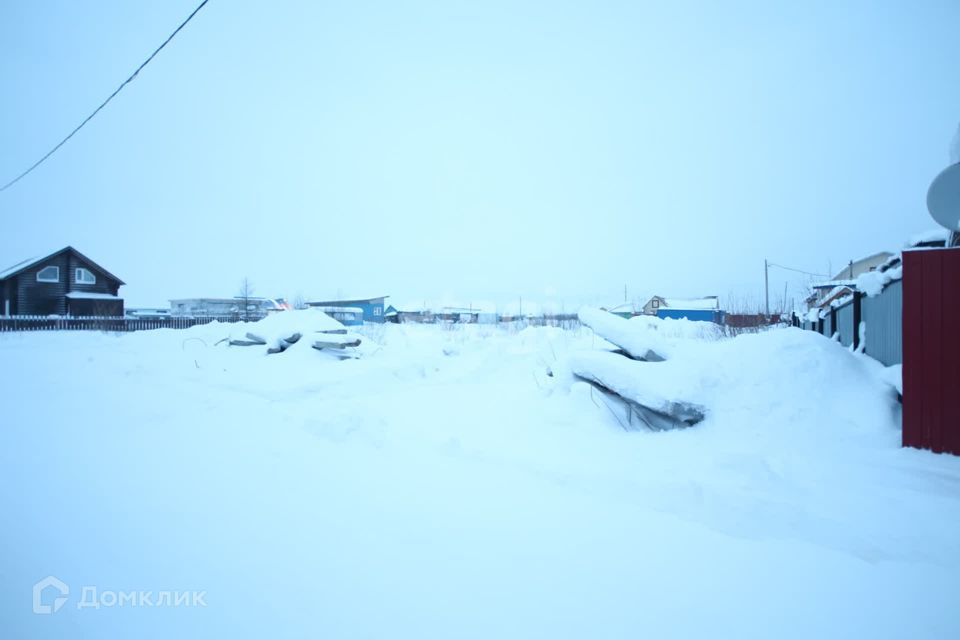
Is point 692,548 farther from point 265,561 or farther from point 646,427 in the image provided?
point 646,427

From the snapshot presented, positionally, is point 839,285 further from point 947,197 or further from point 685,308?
point 685,308

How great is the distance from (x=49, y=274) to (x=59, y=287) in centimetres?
98

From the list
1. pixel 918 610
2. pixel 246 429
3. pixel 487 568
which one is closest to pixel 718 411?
pixel 918 610

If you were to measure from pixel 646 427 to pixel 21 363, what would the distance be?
49.1ft

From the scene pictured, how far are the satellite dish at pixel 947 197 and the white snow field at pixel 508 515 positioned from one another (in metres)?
1.82

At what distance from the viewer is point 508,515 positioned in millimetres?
3117

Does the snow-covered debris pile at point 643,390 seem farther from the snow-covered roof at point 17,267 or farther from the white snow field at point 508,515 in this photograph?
the snow-covered roof at point 17,267

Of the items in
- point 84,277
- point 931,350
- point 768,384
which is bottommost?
point 768,384

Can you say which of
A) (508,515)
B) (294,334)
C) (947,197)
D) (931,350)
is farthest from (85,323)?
(947,197)

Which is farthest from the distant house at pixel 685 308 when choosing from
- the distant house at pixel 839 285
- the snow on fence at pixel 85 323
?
the snow on fence at pixel 85 323

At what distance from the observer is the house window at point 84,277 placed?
1236 inches

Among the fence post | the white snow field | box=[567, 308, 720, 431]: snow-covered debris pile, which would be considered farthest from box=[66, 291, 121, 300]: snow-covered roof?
the fence post

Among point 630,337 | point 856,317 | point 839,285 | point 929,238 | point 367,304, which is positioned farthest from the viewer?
point 367,304

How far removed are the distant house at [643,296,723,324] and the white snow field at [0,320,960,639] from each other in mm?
31624
